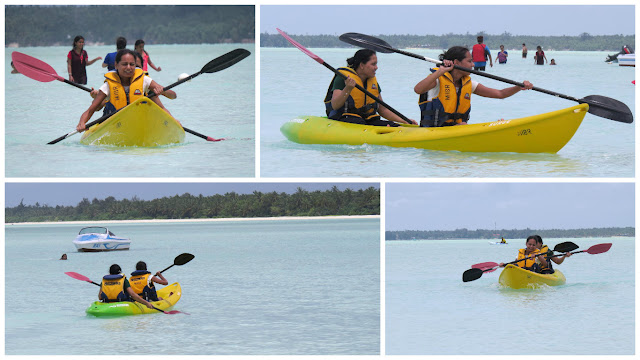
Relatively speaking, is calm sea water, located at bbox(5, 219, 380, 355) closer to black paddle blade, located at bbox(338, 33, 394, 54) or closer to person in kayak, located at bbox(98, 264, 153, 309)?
person in kayak, located at bbox(98, 264, 153, 309)

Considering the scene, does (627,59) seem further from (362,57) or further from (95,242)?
(362,57)

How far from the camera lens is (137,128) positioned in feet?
23.3

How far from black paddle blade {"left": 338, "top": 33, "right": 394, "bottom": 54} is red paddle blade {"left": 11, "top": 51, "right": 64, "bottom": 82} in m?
2.68

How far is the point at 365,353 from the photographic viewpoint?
20.0 feet

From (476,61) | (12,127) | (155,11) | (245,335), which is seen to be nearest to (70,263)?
(12,127)

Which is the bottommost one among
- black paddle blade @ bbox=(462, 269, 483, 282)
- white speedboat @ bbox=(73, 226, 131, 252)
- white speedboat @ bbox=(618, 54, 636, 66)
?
white speedboat @ bbox=(73, 226, 131, 252)

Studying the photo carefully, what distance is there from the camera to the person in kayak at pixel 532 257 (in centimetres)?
845

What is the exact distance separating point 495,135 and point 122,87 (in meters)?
3.15

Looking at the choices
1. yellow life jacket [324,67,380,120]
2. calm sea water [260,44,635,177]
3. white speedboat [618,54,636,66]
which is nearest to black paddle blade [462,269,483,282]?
calm sea water [260,44,635,177]

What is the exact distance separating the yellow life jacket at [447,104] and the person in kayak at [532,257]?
1.85 meters

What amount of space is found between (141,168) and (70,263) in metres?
8.03

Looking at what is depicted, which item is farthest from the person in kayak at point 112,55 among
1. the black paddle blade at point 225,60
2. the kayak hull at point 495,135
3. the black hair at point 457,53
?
the black hair at point 457,53

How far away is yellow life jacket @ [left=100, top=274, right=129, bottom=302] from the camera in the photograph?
281 inches

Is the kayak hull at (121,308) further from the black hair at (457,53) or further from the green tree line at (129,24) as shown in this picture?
the green tree line at (129,24)
